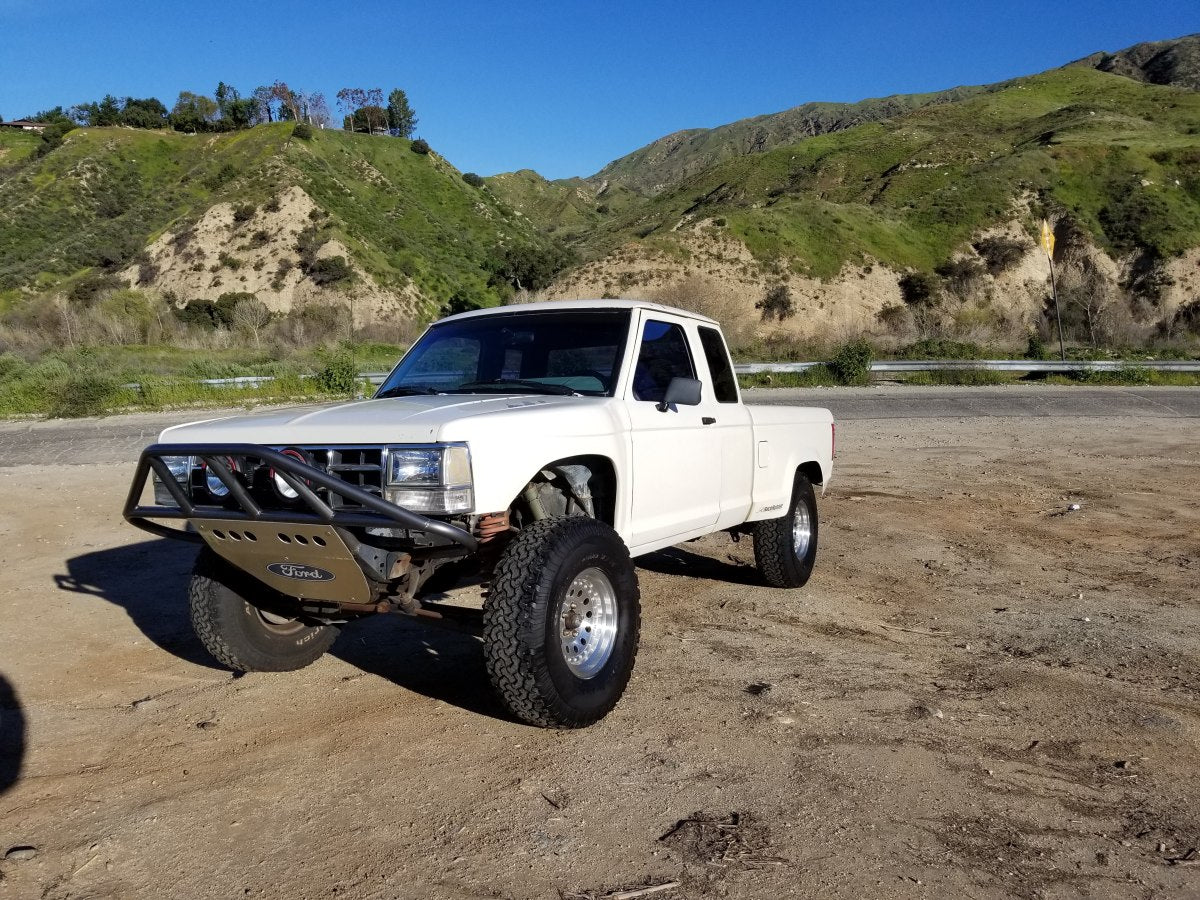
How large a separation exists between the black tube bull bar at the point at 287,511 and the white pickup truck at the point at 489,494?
0.4 inches

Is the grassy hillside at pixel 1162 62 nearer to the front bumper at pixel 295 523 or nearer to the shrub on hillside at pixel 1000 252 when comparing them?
the shrub on hillside at pixel 1000 252

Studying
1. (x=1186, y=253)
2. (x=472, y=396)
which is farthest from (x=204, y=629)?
(x=1186, y=253)

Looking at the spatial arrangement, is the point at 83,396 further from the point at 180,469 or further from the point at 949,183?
the point at 949,183

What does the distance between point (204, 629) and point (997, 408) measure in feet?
64.7

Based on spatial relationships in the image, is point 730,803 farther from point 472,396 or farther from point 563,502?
point 472,396

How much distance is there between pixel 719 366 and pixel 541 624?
2927 millimetres

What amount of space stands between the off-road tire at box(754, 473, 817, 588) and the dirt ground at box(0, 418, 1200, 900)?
0.19 m

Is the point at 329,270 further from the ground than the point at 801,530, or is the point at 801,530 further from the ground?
the point at 329,270

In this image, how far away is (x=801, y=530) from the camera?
7.19 metres

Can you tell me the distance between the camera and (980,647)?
5.65m

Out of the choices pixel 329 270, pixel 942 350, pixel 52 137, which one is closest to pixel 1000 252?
pixel 942 350

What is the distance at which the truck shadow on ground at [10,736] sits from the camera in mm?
3986

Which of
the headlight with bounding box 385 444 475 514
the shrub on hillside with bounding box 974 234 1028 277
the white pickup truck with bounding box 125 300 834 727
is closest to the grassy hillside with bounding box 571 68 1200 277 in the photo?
the shrub on hillside with bounding box 974 234 1028 277

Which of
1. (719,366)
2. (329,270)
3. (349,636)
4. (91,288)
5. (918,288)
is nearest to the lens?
(349,636)
